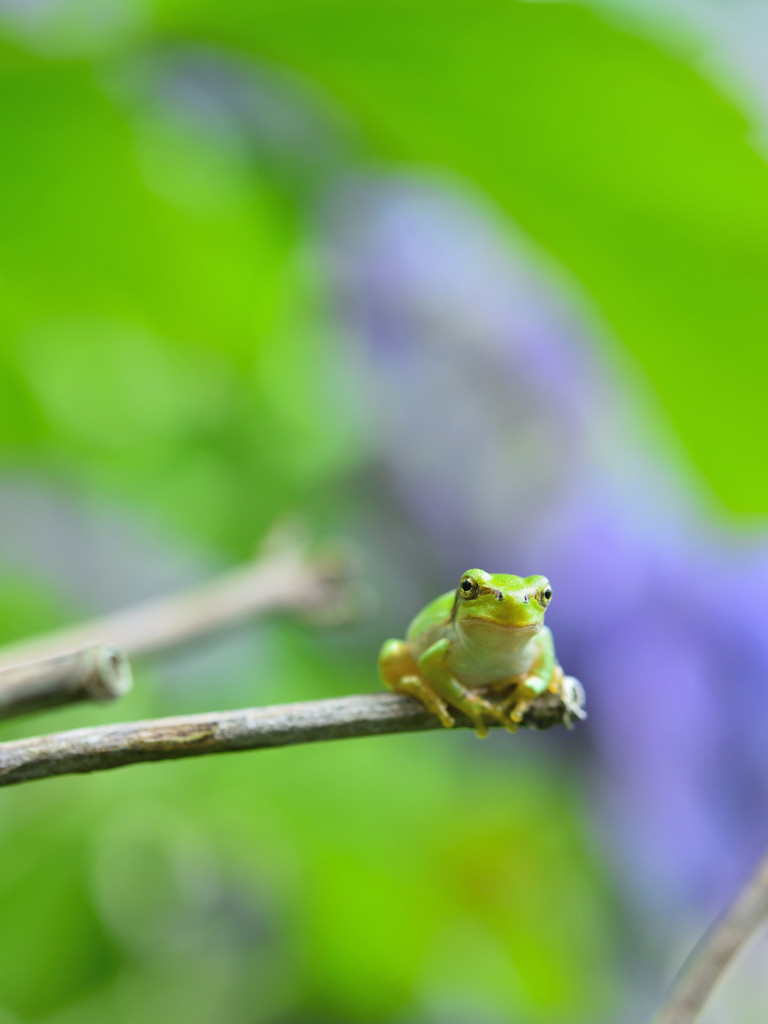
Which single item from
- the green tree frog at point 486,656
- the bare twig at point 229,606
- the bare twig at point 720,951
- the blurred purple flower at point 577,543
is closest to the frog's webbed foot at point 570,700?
the green tree frog at point 486,656

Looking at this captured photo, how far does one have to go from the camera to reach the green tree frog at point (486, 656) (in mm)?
1313

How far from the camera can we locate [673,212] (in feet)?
4.62

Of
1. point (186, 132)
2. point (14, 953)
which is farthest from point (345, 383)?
point (14, 953)

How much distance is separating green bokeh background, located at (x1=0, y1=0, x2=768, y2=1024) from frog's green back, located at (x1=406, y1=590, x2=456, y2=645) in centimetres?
43

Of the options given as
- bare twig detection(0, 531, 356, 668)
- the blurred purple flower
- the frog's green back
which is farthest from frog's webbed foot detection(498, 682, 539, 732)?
the blurred purple flower

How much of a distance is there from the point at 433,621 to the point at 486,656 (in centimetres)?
15

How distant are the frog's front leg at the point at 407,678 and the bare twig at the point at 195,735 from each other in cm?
6

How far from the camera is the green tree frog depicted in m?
1.31

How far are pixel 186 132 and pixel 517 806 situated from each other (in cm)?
249

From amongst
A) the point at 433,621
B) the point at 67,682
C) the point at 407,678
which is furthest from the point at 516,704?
the point at 67,682

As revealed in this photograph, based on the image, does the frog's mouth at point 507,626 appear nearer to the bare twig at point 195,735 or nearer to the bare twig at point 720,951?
the bare twig at point 195,735

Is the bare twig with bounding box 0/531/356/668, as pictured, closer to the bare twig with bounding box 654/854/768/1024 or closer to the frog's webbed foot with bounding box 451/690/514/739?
the frog's webbed foot with bounding box 451/690/514/739

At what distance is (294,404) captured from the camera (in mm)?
2725

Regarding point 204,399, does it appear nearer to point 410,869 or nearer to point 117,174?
point 117,174
